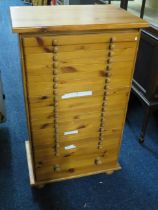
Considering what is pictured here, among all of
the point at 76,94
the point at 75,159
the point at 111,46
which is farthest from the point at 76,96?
the point at 75,159

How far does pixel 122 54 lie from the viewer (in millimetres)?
1078

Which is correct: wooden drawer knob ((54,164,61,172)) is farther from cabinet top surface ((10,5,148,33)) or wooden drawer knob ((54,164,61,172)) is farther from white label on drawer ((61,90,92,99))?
cabinet top surface ((10,5,148,33))

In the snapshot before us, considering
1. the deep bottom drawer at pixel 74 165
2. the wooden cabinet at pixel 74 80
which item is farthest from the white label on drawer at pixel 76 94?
the deep bottom drawer at pixel 74 165

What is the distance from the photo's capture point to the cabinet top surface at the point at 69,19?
932mm

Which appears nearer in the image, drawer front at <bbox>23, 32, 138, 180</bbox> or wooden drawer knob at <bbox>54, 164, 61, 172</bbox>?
drawer front at <bbox>23, 32, 138, 180</bbox>

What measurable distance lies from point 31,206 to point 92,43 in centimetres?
88

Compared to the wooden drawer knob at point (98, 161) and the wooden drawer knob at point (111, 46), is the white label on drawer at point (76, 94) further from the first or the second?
the wooden drawer knob at point (98, 161)

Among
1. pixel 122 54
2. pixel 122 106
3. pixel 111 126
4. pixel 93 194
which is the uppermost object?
pixel 122 54

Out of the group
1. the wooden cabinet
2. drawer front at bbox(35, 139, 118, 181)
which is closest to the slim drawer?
the wooden cabinet

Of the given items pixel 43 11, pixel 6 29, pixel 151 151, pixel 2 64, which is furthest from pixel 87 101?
pixel 6 29

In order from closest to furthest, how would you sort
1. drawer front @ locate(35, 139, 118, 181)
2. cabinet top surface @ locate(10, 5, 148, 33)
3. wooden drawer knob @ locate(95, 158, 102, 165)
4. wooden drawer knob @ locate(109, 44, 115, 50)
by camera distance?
1. cabinet top surface @ locate(10, 5, 148, 33)
2. wooden drawer knob @ locate(109, 44, 115, 50)
3. drawer front @ locate(35, 139, 118, 181)
4. wooden drawer knob @ locate(95, 158, 102, 165)

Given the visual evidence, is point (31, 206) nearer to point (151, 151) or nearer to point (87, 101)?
point (87, 101)

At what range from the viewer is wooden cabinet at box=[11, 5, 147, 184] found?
969mm

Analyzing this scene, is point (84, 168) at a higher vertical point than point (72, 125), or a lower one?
lower
